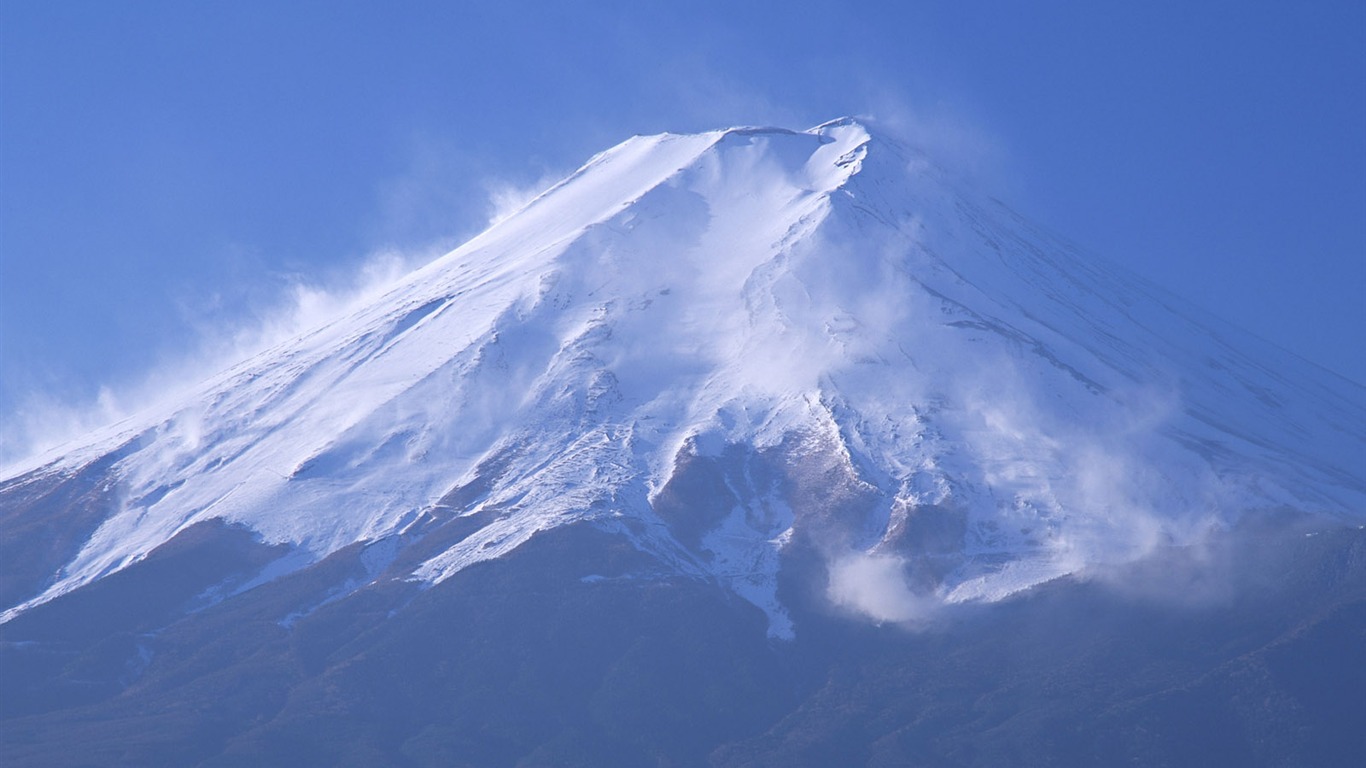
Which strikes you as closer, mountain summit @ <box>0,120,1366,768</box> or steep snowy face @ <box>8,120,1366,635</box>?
mountain summit @ <box>0,120,1366,768</box>

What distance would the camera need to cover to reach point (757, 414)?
301ft

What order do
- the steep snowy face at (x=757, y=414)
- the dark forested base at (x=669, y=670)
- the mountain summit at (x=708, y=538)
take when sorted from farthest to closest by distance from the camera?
the steep snowy face at (x=757, y=414) < the mountain summit at (x=708, y=538) < the dark forested base at (x=669, y=670)

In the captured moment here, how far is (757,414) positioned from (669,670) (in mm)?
17921

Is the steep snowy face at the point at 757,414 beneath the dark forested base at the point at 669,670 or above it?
above

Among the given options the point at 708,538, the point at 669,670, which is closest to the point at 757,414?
the point at 708,538

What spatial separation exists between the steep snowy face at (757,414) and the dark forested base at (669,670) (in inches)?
85.1

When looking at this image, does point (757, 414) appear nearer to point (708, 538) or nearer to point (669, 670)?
point (708, 538)

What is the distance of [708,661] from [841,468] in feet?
42.1

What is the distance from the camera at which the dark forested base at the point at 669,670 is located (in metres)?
71.6

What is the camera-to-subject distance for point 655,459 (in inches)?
3489

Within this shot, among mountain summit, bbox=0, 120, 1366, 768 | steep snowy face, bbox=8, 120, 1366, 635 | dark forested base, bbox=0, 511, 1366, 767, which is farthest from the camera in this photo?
steep snowy face, bbox=8, 120, 1366, 635

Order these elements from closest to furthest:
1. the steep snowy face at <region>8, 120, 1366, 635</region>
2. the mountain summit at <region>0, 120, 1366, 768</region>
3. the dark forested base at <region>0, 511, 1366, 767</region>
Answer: the dark forested base at <region>0, 511, 1366, 767</region> < the mountain summit at <region>0, 120, 1366, 768</region> < the steep snowy face at <region>8, 120, 1366, 635</region>

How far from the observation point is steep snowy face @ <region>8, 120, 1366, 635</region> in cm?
8375

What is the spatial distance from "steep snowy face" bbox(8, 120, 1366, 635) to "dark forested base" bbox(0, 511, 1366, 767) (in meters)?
2.16
